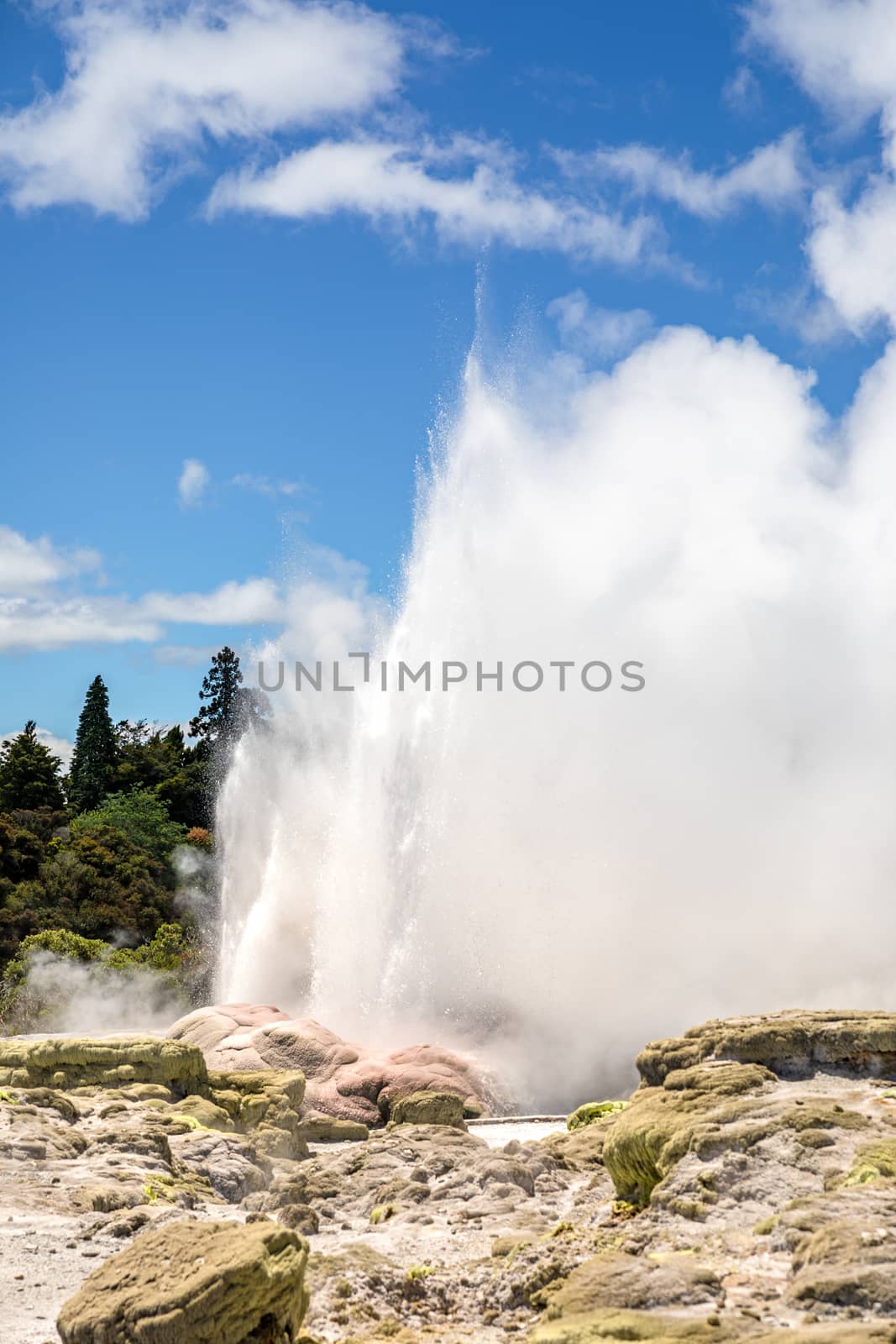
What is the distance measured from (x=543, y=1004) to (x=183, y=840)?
99.9 feet

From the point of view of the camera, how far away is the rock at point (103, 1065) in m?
18.3

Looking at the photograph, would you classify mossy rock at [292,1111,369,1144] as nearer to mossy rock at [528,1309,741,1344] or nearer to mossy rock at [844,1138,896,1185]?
mossy rock at [844,1138,896,1185]

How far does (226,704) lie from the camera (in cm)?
7169

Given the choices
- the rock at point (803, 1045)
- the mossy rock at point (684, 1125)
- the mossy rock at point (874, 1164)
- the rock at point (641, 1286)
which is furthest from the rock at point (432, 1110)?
the rock at point (641, 1286)

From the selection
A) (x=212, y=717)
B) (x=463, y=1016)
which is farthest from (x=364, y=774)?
(x=212, y=717)

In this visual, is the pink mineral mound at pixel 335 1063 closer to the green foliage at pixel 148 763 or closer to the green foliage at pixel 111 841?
the green foliage at pixel 111 841

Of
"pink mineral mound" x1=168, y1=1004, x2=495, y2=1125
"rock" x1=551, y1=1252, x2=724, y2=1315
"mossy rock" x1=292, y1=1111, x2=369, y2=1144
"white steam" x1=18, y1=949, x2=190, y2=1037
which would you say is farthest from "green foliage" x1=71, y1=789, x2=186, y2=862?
"rock" x1=551, y1=1252, x2=724, y2=1315

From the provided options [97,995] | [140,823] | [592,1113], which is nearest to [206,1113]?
[592,1113]

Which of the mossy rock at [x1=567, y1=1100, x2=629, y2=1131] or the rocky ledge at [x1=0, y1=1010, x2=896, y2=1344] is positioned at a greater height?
the rocky ledge at [x1=0, y1=1010, x2=896, y2=1344]

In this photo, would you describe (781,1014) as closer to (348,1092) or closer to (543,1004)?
(348,1092)

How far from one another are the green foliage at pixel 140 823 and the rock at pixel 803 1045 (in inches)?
1621

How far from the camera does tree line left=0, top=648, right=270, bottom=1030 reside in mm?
40656

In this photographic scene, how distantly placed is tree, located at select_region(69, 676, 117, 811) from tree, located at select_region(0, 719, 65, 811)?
5519 mm

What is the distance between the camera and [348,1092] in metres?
21.7
